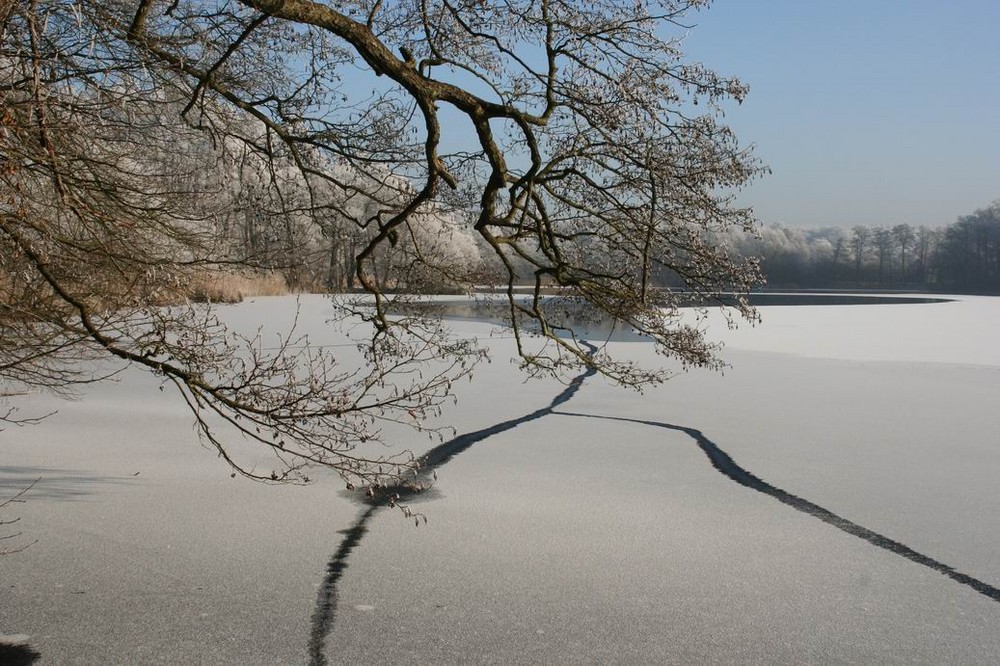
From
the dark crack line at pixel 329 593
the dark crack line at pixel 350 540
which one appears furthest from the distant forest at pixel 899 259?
the dark crack line at pixel 329 593

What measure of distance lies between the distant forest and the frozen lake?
30240 millimetres

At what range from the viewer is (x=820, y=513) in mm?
4203

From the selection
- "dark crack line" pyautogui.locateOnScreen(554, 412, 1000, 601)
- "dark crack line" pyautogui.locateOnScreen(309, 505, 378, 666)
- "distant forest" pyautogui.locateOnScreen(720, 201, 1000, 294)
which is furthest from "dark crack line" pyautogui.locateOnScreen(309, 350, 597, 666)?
"distant forest" pyautogui.locateOnScreen(720, 201, 1000, 294)

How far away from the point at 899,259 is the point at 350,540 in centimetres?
5557

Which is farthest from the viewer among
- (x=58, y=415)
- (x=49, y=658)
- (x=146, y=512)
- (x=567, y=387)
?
(x=567, y=387)

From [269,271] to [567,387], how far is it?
3814mm

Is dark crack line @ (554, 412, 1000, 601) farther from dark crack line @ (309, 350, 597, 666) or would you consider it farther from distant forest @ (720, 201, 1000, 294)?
distant forest @ (720, 201, 1000, 294)

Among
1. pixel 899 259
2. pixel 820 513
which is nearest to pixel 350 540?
pixel 820 513

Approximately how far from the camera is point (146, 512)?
413 centimetres

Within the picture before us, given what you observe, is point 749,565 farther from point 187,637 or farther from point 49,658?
point 49,658

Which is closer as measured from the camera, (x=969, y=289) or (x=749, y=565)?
(x=749, y=565)

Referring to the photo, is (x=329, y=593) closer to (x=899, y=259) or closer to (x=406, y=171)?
(x=406, y=171)

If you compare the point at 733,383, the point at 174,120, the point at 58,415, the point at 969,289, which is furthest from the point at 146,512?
the point at 969,289

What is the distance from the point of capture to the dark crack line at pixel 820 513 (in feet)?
11.1
